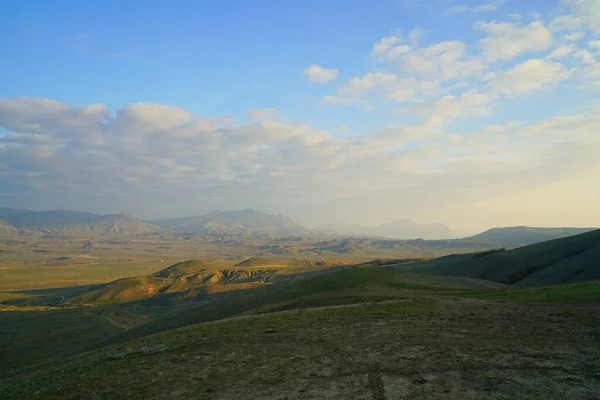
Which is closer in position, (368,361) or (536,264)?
(368,361)

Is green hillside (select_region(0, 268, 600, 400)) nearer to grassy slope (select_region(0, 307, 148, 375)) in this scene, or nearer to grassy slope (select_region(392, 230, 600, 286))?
grassy slope (select_region(0, 307, 148, 375))

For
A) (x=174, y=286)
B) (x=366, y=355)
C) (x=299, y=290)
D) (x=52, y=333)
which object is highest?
(x=366, y=355)

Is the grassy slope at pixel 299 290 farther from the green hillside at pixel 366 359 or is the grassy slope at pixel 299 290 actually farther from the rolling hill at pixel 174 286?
the rolling hill at pixel 174 286

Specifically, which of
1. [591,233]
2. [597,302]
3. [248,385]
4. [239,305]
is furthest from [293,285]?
[591,233]

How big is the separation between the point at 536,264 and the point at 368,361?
6579cm

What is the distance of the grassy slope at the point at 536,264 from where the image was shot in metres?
58.9

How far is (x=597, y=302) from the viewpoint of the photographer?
2744 centimetres

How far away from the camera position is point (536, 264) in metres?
70.4

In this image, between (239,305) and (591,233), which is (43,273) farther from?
(591,233)

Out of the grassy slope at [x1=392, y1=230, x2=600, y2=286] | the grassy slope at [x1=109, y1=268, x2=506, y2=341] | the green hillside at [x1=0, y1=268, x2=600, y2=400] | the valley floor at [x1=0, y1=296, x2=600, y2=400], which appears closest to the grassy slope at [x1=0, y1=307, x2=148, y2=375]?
the grassy slope at [x1=109, y1=268, x2=506, y2=341]

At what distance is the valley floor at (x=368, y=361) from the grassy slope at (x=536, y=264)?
1475 inches

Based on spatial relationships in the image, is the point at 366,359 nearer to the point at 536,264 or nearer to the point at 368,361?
the point at 368,361

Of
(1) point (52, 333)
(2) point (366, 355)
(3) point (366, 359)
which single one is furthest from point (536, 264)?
(1) point (52, 333)

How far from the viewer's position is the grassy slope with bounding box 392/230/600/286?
193 ft
